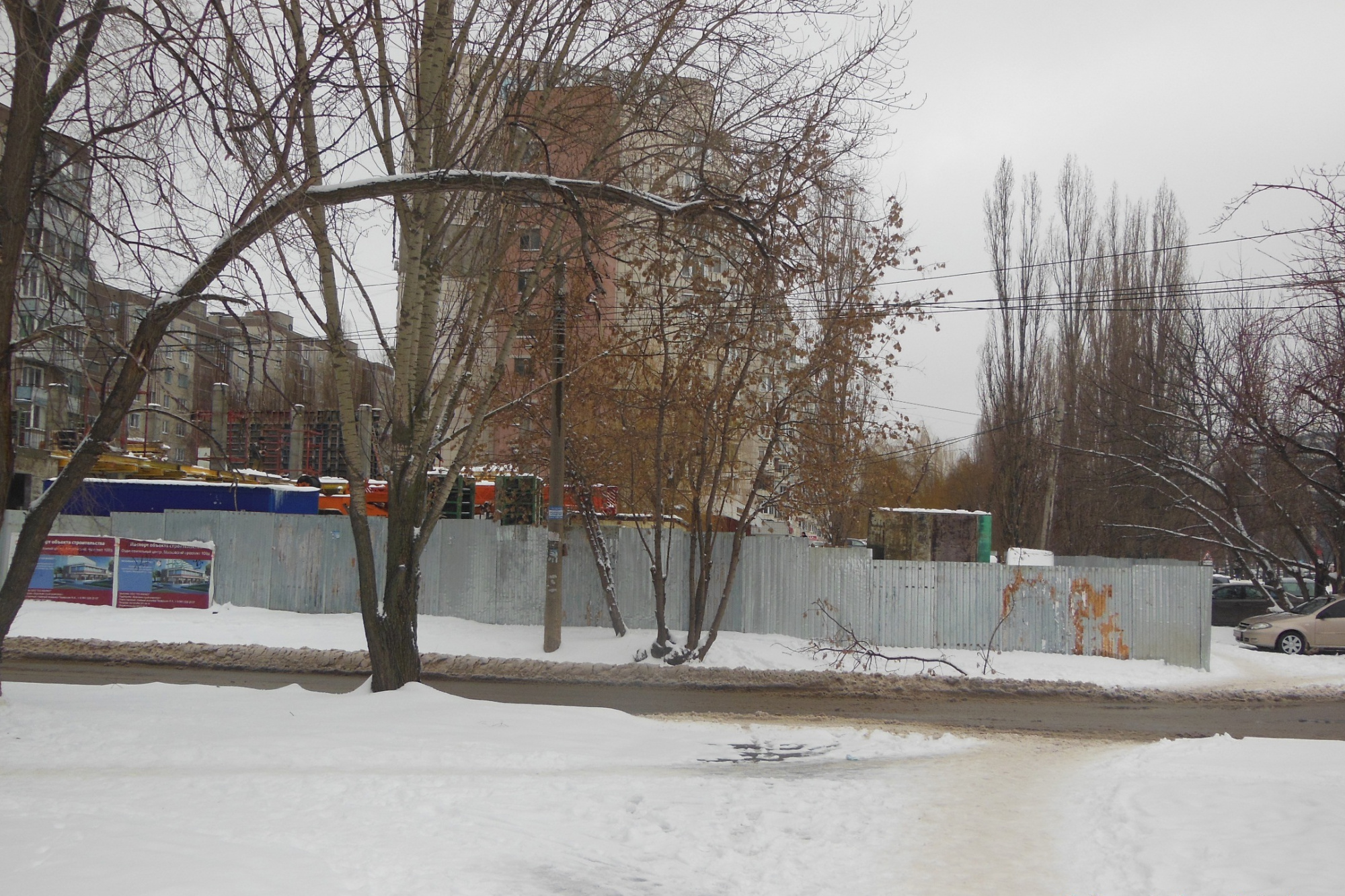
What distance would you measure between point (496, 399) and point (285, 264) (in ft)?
33.7

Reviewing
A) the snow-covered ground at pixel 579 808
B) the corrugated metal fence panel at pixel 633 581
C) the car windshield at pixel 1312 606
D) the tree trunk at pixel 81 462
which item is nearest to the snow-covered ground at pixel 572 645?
the corrugated metal fence panel at pixel 633 581

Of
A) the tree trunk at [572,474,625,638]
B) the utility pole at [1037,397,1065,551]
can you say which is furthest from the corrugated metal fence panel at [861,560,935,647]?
the utility pole at [1037,397,1065,551]

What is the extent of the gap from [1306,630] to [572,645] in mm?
16680

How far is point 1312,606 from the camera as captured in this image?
76.7 feet

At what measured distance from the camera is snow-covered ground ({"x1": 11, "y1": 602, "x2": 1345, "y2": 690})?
17.8 m

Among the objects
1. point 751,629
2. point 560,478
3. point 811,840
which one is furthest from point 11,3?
point 751,629

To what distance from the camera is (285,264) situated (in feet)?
30.9

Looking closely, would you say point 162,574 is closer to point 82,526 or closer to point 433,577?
point 82,526

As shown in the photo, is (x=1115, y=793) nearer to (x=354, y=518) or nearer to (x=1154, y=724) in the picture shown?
(x=1154, y=724)

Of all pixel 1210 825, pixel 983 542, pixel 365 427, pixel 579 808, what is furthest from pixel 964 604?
pixel 579 808

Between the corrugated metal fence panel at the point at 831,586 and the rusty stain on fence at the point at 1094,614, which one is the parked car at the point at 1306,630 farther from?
the corrugated metal fence panel at the point at 831,586

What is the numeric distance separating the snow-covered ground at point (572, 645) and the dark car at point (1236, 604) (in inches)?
399

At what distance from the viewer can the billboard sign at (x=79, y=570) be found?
2091 centimetres

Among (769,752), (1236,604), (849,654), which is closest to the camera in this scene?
(769,752)
